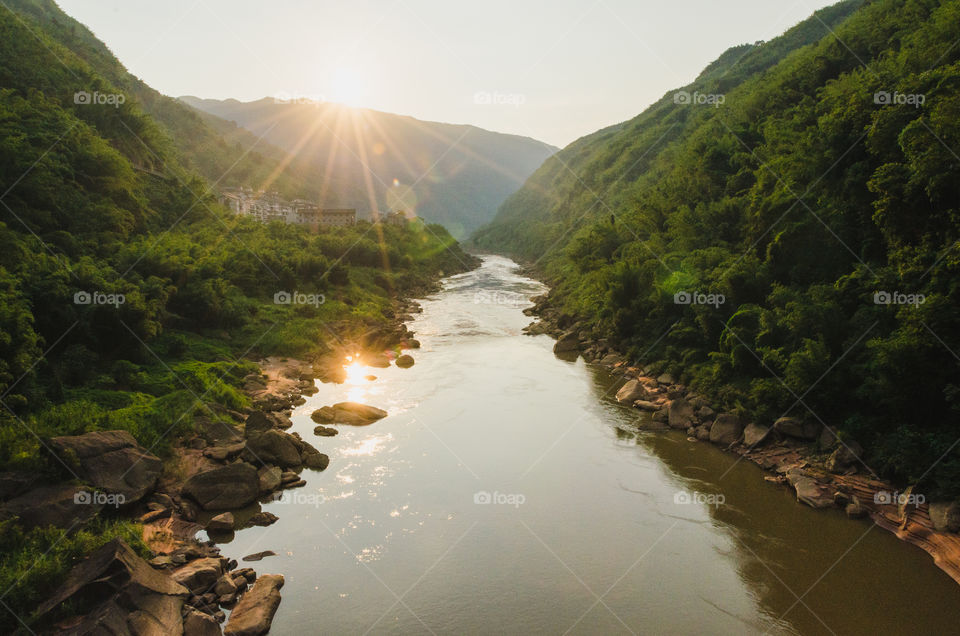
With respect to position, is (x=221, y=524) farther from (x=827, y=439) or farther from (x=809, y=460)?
(x=827, y=439)

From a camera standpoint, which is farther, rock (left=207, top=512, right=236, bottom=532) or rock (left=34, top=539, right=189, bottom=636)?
rock (left=207, top=512, right=236, bottom=532)

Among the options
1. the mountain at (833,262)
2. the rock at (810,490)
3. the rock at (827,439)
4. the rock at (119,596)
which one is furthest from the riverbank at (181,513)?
the mountain at (833,262)

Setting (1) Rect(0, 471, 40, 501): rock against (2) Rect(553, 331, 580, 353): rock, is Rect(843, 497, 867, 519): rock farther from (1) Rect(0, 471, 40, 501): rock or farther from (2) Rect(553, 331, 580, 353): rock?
(2) Rect(553, 331, 580, 353): rock

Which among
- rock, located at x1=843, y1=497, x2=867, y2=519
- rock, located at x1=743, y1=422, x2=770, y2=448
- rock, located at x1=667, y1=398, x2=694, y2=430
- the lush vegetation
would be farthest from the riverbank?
rock, located at x1=843, y1=497, x2=867, y2=519

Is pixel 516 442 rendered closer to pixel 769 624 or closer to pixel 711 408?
pixel 711 408

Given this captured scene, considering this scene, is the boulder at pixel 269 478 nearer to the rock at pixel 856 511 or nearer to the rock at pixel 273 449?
the rock at pixel 273 449
